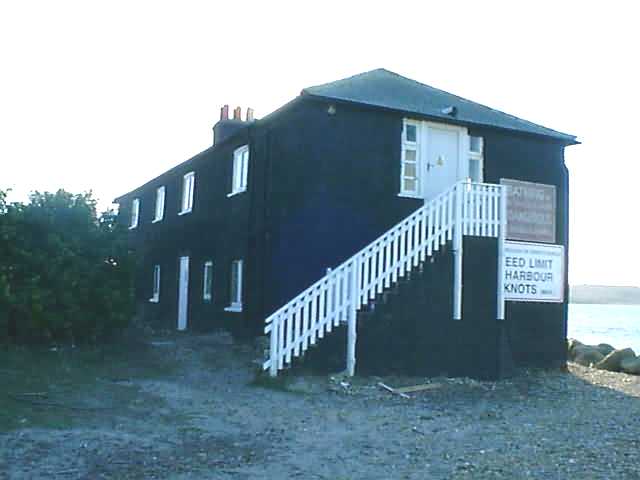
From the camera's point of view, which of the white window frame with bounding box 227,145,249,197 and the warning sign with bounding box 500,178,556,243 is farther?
the white window frame with bounding box 227,145,249,197

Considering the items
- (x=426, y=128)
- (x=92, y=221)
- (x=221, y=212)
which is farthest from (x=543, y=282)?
(x=92, y=221)

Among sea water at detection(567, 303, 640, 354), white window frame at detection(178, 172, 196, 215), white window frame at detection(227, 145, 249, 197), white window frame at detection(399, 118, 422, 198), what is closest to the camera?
white window frame at detection(399, 118, 422, 198)

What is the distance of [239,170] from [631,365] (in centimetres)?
1227

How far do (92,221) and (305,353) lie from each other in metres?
6.65

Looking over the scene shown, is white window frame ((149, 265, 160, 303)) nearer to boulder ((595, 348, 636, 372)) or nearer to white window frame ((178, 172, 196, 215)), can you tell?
white window frame ((178, 172, 196, 215))

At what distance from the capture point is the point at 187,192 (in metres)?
24.3

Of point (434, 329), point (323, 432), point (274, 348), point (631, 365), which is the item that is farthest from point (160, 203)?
point (323, 432)

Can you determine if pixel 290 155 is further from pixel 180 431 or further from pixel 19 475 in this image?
pixel 19 475

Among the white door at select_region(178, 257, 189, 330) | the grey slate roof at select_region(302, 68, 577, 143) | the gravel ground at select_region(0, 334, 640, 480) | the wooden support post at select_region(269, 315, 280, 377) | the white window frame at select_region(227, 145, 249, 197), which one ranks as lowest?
the gravel ground at select_region(0, 334, 640, 480)

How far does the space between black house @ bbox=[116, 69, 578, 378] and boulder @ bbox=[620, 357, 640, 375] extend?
3.89 metres

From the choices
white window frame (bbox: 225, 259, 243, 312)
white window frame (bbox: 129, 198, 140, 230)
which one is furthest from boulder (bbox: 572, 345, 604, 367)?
white window frame (bbox: 129, 198, 140, 230)

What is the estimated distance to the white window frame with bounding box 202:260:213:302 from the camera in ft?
70.6

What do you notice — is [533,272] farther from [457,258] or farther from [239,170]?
[239,170]

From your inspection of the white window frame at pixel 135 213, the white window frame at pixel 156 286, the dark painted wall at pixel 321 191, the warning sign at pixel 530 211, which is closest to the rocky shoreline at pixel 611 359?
the warning sign at pixel 530 211
